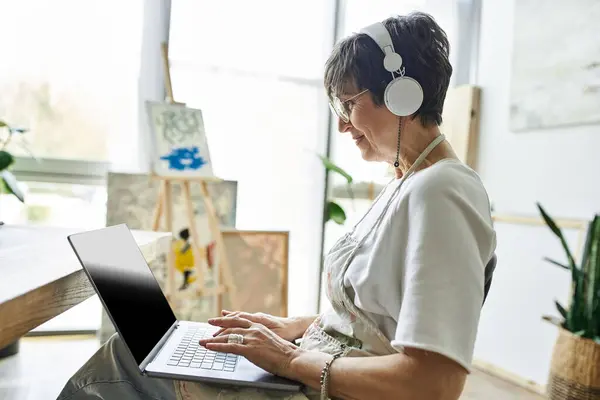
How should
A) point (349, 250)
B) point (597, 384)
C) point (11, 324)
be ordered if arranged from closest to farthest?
point (11, 324)
point (349, 250)
point (597, 384)

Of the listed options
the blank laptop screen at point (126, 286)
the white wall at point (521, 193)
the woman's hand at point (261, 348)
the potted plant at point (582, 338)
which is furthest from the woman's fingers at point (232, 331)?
the white wall at point (521, 193)

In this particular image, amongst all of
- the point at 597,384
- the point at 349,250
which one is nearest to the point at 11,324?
the point at 349,250

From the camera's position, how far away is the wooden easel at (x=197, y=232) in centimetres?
232

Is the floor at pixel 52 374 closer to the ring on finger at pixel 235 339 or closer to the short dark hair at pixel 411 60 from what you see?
the ring on finger at pixel 235 339

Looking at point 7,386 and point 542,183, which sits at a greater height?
point 542,183

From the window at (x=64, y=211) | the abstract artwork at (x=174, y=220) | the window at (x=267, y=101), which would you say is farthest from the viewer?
the window at (x=267, y=101)

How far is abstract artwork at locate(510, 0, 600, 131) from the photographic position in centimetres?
215

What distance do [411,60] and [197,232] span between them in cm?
180

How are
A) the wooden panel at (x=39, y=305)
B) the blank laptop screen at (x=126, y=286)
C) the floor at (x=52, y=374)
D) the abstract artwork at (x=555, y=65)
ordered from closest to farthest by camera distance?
the wooden panel at (x=39, y=305), the blank laptop screen at (x=126, y=286), the floor at (x=52, y=374), the abstract artwork at (x=555, y=65)

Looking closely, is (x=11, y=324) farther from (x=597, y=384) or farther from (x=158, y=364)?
(x=597, y=384)

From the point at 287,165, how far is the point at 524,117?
128 cm

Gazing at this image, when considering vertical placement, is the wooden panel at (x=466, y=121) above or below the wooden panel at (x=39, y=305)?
above

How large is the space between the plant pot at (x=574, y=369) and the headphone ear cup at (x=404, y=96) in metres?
1.46

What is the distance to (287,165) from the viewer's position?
9.69 feet
